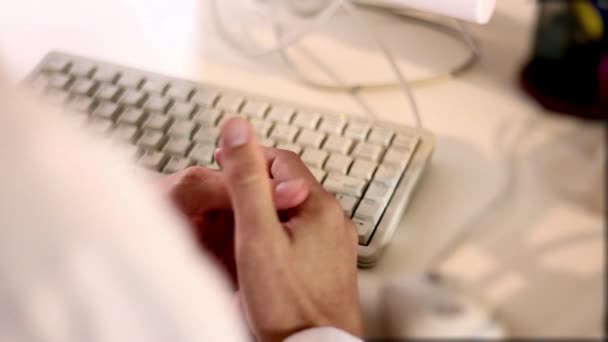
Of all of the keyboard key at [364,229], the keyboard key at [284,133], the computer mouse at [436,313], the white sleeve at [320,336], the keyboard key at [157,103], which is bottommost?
the computer mouse at [436,313]

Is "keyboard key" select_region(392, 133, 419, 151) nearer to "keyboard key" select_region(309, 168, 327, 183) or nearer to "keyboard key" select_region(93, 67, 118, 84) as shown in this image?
"keyboard key" select_region(309, 168, 327, 183)

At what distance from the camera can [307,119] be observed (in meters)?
0.47

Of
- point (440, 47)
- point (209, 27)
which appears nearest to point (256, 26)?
point (209, 27)

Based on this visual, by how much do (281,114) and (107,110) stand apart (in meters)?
0.11

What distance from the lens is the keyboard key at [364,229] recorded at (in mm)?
402

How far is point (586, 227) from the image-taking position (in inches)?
18.5

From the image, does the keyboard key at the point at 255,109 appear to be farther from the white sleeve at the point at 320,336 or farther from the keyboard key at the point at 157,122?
the white sleeve at the point at 320,336

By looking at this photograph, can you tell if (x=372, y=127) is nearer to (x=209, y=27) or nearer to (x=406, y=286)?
(x=406, y=286)

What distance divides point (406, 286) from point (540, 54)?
0.21 meters

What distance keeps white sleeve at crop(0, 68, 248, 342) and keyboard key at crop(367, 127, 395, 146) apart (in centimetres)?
25

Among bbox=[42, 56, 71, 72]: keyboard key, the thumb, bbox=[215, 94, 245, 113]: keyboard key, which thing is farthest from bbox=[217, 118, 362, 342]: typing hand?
bbox=[42, 56, 71, 72]: keyboard key

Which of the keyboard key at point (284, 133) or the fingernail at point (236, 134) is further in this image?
the keyboard key at point (284, 133)

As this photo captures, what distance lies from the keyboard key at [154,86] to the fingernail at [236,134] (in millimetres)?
211

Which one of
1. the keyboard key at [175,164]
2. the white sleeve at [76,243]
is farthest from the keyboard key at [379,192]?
the white sleeve at [76,243]
